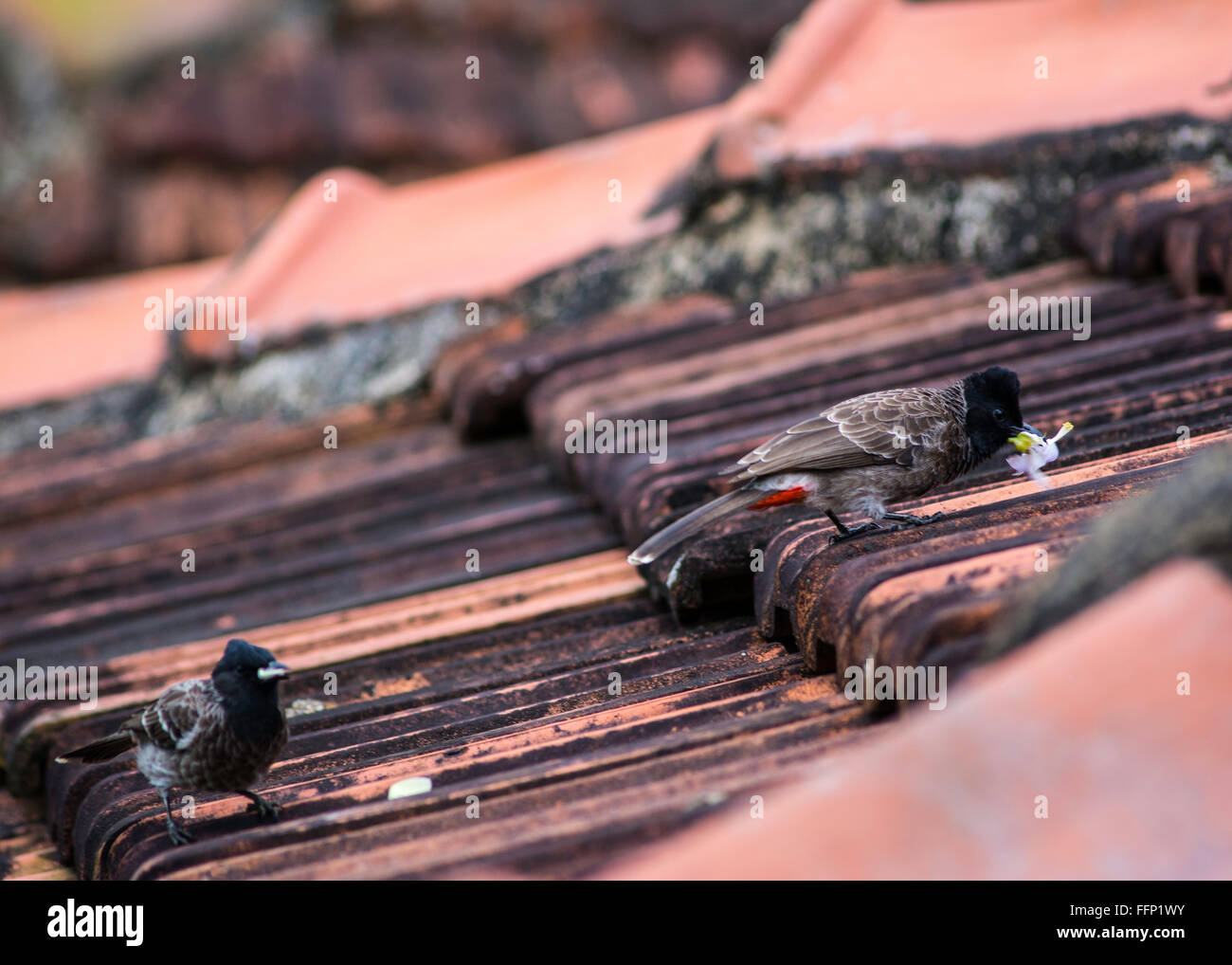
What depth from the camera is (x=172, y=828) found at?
3205 millimetres

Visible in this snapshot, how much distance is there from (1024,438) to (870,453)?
0.40m

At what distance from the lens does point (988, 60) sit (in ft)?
20.3

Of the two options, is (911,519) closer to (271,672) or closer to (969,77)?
(271,672)

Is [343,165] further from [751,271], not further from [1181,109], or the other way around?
[1181,109]

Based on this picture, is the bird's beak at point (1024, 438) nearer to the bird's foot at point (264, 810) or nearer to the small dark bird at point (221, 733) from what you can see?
the small dark bird at point (221, 733)

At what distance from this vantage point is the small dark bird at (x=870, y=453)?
3.65 metres

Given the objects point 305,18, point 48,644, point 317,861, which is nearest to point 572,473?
point 48,644

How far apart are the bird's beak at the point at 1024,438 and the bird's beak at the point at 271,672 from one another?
76.2 inches

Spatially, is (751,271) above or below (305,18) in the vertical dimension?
below

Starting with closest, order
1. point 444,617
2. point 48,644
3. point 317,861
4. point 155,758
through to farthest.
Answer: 1. point 317,861
2. point 155,758
3. point 444,617
4. point 48,644

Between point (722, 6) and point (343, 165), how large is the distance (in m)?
3.06

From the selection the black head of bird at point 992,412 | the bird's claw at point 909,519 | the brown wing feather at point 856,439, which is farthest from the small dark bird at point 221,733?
the black head of bird at point 992,412

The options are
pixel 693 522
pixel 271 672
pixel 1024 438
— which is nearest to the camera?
pixel 271 672

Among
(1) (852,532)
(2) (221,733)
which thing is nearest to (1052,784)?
(1) (852,532)
